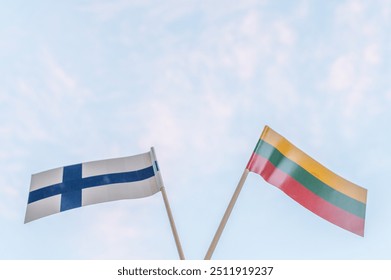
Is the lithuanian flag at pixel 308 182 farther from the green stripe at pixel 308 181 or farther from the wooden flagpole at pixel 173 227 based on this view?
the wooden flagpole at pixel 173 227

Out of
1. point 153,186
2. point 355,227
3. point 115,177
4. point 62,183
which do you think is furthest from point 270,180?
point 62,183

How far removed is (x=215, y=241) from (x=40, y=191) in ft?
19.7

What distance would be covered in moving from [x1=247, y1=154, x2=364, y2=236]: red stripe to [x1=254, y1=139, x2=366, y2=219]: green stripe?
0.11 metres

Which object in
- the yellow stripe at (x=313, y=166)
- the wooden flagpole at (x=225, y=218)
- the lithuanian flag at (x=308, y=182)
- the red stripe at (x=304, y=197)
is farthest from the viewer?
the yellow stripe at (x=313, y=166)

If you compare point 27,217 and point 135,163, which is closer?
point 27,217

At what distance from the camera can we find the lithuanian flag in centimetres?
1311

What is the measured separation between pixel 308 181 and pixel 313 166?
1.61 ft

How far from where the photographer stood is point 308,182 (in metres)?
13.5

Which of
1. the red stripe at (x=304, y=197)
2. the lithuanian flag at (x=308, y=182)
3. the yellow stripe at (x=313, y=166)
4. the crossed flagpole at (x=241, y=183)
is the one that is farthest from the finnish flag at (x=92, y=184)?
the yellow stripe at (x=313, y=166)

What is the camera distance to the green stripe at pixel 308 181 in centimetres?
1320

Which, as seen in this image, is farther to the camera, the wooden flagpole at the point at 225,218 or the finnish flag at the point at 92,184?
the finnish flag at the point at 92,184

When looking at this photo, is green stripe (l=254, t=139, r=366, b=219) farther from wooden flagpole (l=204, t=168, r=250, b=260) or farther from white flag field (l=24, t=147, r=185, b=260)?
white flag field (l=24, t=147, r=185, b=260)
